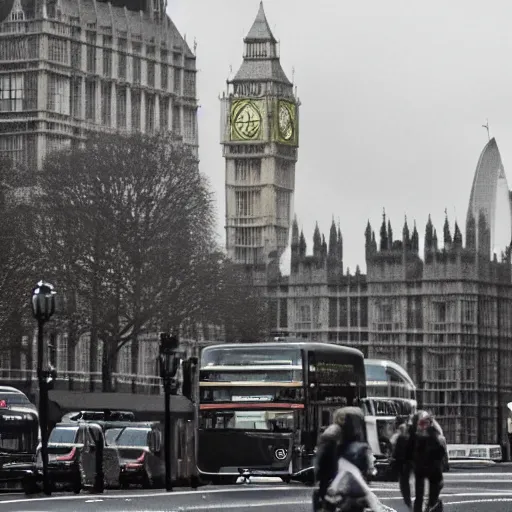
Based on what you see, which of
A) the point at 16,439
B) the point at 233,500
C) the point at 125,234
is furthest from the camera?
the point at 125,234

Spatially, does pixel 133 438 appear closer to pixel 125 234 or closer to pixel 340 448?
pixel 340 448

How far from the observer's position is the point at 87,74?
167375 millimetres

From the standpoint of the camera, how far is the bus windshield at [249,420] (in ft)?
186

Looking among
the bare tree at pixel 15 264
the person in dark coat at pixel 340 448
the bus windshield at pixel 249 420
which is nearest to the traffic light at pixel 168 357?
the bus windshield at pixel 249 420

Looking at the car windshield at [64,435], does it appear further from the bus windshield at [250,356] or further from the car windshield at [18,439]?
the bus windshield at [250,356]

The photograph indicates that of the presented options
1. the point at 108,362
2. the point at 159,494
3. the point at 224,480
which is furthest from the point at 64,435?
the point at 108,362

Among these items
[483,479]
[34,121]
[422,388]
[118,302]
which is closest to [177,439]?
[483,479]

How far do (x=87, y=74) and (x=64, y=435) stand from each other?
10903cm

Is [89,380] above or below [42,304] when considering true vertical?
below

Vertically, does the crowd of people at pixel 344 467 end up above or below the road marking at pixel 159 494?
above

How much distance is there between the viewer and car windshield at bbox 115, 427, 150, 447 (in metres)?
61.8

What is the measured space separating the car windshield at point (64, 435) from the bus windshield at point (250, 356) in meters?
3.81

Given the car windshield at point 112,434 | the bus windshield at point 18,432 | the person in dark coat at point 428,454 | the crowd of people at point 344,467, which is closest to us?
the crowd of people at point 344,467

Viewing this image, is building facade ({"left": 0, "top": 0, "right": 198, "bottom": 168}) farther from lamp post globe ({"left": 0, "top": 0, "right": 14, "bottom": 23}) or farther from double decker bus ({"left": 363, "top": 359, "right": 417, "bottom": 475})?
double decker bus ({"left": 363, "top": 359, "right": 417, "bottom": 475})
